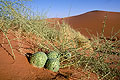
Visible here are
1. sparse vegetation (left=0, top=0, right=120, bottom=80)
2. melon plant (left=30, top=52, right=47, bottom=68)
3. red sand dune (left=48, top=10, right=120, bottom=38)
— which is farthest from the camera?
red sand dune (left=48, top=10, right=120, bottom=38)

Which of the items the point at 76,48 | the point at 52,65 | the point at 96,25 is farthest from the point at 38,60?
the point at 96,25

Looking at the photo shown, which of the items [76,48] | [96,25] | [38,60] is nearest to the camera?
[38,60]

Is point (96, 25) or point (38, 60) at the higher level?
point (96, 25)

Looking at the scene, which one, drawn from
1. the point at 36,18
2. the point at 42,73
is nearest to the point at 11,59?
the point at 42,73

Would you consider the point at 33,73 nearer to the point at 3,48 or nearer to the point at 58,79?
the point at 58,79

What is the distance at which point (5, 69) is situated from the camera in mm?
932

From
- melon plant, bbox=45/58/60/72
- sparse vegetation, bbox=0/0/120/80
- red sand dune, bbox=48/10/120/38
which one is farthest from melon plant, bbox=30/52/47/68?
red sand dune, bbox=48/10/120/38

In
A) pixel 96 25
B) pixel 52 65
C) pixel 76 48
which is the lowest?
pixel 52 65

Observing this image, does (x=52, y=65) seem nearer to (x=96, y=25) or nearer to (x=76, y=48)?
(x=76, y=48)

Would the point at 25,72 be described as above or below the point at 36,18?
below

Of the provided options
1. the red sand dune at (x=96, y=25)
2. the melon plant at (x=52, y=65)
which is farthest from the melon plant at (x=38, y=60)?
the red sand dune at (x=96, y=25)

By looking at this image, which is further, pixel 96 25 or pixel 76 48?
pixel 96 25

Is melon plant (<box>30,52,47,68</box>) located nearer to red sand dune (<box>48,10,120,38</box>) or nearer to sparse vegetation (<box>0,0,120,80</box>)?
sparse vegetation (<box>0,0,120,80</box>)

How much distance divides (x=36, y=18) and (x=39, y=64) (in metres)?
1.82
